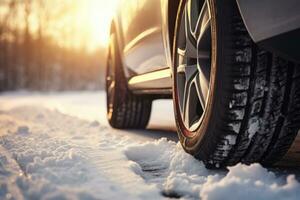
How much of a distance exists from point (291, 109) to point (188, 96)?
0.58m

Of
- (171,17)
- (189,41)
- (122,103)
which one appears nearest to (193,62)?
(189,41)

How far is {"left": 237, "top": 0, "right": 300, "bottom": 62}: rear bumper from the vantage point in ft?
5.04

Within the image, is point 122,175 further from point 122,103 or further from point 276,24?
point 122,103

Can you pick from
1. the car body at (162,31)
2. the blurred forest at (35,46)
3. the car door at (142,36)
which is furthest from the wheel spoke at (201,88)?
the blurred forest at (35,46)

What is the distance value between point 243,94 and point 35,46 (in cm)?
3588

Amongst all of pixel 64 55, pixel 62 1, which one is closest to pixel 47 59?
pixel 64 55

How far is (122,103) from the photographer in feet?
13.8

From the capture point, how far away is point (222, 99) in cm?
179

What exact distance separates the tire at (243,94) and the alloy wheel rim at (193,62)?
6.0 inches

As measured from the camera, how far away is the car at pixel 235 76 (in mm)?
1610

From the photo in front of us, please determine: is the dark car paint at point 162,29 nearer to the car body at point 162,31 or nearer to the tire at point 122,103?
the car body at point 162,31

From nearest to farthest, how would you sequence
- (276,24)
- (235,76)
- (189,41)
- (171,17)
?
(276,24) < (235,76) < (189,41) < (171,17)

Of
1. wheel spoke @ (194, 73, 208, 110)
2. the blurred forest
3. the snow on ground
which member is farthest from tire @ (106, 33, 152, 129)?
the blurred forest

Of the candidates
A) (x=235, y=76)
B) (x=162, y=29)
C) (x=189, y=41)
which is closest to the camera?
(x=235, y=76)
